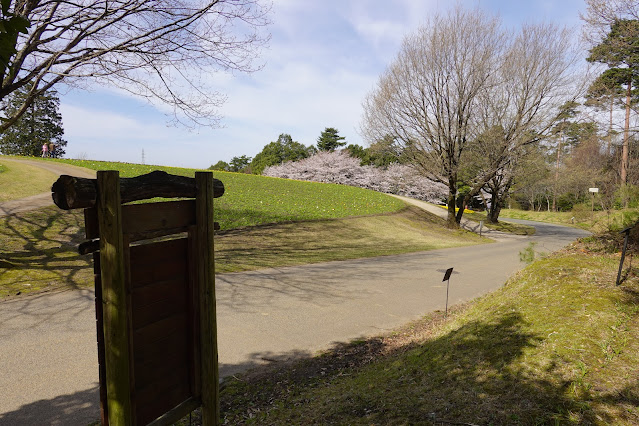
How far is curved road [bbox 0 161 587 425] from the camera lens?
4125 millimetres

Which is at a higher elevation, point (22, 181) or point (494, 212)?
point (22, 181)

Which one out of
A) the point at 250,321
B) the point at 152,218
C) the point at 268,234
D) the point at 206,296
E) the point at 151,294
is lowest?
the point at 250,321

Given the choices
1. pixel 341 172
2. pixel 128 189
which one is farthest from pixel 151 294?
pixel 341 172

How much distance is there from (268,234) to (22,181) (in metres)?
11.3

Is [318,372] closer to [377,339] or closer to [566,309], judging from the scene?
[377,339]

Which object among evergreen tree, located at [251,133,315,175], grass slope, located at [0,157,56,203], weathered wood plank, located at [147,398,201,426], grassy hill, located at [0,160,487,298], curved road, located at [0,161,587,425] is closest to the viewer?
weathered wood plank, located at [147,398,201,426]

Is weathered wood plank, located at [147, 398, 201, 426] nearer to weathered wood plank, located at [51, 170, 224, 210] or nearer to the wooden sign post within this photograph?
the wooden sign post

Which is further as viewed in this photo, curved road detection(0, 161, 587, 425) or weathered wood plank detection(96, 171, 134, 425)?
curved road detection(0, 161, 587, 425)

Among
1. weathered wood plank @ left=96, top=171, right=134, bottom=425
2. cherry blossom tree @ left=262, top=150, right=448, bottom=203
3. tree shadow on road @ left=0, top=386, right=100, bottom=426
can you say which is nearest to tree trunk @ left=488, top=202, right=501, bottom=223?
cherry blossom tree @ left=262, top=150, right=448, bottom=203

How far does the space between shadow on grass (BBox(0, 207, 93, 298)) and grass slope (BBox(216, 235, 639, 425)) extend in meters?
5.58

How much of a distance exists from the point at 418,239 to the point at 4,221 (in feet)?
54.0

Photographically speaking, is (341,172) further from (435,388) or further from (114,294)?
(114,294)

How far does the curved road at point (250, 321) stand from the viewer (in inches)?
162

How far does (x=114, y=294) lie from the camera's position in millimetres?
2066
